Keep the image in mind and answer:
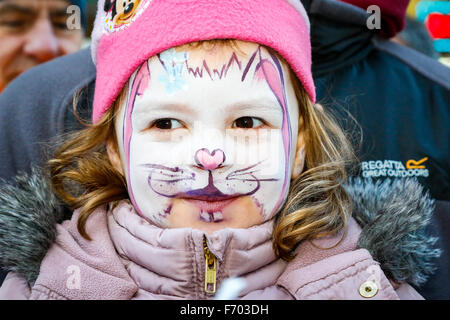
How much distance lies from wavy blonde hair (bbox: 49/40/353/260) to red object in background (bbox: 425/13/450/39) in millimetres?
519

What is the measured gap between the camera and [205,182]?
3.93 feet

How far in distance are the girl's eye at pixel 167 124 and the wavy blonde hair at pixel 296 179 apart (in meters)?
0.12

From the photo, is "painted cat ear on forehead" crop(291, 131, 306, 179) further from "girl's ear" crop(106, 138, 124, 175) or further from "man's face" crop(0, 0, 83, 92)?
"man's face" crop(0, 0, 83, 92)

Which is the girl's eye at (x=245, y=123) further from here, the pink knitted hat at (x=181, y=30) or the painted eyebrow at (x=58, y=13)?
the painted eyebrow at (x=58, y=13)

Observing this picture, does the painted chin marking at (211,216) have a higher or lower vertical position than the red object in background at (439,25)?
lower

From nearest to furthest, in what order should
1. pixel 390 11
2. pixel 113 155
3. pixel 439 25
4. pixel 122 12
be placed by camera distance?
1. pixel 122 12
2. pixel 113 155
3. pixel 390 11
4. pixel 439 25

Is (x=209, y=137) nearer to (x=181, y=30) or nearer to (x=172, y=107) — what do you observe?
(x=172, y=107)

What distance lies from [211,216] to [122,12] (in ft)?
1.64

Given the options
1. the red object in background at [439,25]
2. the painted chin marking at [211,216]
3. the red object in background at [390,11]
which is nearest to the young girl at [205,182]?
the painted chin marking at [211,216]

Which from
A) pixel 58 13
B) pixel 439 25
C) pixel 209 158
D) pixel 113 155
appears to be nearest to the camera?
pixel 209 158

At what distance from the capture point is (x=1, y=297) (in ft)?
4.07

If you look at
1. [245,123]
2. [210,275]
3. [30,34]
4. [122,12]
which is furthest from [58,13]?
[210,275]

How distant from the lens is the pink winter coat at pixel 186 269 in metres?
1.23
